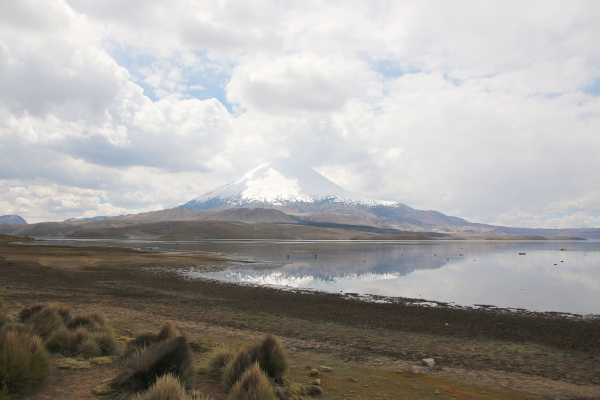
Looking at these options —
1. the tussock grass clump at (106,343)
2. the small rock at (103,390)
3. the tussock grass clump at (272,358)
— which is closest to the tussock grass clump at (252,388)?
the tussock grass clump at (272,358)

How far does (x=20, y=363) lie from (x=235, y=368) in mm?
3159

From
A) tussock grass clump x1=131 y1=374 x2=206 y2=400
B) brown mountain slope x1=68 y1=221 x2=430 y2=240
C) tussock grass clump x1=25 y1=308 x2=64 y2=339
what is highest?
tussock grass clump x1=131 y1=374 x2=206 y2=400

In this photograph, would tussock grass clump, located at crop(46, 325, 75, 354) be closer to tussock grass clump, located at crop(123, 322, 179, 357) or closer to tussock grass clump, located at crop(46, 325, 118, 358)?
tussock grass clump, located at crop(46, 325, 118, 358)

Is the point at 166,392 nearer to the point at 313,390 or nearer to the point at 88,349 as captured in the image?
the point at 313,390

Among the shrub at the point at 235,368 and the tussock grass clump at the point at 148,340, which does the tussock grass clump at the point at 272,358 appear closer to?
the shrub at the point at 235,368

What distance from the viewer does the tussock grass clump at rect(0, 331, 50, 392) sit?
4949mm

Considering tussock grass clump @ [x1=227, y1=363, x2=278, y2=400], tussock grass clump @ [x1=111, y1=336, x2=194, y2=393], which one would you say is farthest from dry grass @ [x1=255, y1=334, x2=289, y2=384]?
tussock grass clump @ [x1=111, y1=336, x2=194, y2=393]

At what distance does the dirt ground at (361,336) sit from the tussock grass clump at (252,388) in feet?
2.67

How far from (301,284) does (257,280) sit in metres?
3.95

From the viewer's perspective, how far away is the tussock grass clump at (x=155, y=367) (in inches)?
210

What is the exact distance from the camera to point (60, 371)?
6125mm

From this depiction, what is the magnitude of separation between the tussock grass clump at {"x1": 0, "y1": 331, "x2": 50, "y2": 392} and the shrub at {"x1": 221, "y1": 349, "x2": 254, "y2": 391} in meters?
2.85

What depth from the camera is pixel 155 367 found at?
5.54m

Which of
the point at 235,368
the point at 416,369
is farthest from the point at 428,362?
the point at 235,368
